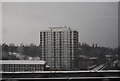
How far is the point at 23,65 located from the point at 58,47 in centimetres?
38

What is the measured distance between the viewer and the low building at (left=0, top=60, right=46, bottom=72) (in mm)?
1480

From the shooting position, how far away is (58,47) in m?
1.50

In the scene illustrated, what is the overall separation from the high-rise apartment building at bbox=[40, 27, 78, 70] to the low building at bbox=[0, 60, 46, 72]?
0.07 meters

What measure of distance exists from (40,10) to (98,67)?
33.2 inches

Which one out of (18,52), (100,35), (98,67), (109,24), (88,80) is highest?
(109,24)

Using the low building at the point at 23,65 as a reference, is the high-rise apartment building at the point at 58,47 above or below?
above

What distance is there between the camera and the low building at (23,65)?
4.86 feet

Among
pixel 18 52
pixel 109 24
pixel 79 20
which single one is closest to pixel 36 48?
pixel 18 52

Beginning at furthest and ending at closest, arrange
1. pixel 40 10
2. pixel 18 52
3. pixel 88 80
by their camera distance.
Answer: pixel 40 10, pixel 18 52, pixel 88 80

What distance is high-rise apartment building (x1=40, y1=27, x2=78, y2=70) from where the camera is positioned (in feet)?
4.83

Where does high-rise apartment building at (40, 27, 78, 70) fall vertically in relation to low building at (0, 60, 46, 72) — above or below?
above

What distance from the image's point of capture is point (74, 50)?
155 cm

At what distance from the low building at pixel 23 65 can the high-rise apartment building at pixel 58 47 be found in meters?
0.07

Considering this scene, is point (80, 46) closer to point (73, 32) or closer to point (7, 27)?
point (73, 32)
